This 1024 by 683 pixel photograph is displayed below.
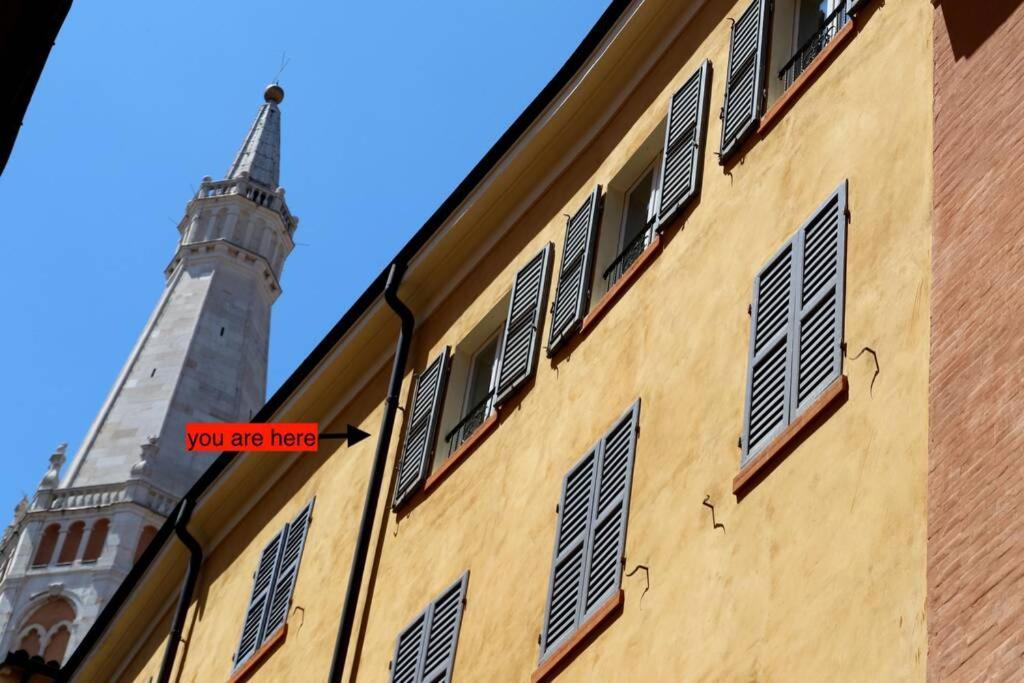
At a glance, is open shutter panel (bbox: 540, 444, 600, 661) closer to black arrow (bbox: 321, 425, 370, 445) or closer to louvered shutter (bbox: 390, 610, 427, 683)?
louvered shutter (bbox: 390, 610, 427, 683)

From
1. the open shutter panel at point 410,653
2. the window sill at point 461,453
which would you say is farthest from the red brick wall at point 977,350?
the open shutter panel at point 410,653

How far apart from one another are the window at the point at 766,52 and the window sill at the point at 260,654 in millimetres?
7072

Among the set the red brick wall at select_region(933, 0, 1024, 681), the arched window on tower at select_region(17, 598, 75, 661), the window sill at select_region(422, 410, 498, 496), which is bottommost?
the red brick wall at select_region(933, 0, 1024, 681)

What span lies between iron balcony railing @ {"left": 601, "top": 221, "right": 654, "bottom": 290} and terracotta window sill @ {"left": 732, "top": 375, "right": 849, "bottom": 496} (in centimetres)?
413

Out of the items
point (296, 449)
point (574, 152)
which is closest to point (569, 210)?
point (574, 152)

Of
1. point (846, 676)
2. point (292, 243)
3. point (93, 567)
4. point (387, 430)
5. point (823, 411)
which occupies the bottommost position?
point (846, 676)

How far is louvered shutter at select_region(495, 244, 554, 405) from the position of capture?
699 inches

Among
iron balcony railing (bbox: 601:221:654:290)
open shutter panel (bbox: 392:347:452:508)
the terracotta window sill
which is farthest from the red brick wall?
open shutter panel (bbox: 392:347:452:508)

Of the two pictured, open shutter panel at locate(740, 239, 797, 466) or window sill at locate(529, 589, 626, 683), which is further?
window sill at locate(529, 589, 626, 683)

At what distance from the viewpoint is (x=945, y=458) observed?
434 inches

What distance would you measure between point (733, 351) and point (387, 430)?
262 inches

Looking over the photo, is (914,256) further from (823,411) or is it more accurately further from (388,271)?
(388,271)

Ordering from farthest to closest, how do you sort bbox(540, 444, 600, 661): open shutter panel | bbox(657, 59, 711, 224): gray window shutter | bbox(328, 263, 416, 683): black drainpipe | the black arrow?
1. the black arrow
2. bbox(328, 263, 416, 683): black drainpipe
3. bbox(657, 59, 711, 224): gray window shutter
4. bbox(540, 444, 600, 661): open shutter panel

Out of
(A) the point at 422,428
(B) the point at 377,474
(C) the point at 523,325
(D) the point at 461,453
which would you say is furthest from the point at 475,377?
(D) the point at 461,453
